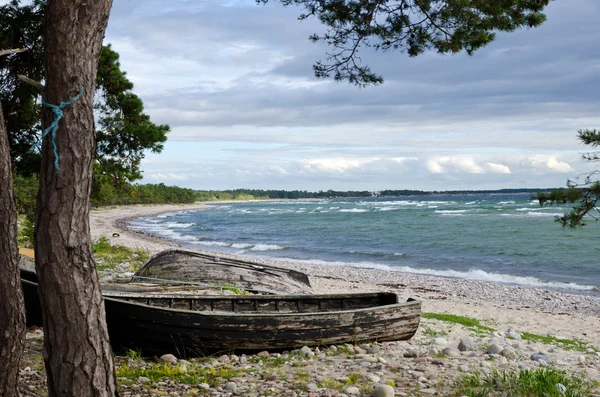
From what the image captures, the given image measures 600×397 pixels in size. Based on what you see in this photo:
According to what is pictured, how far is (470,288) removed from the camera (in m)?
18.8

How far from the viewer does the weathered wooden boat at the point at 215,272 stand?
452 inches

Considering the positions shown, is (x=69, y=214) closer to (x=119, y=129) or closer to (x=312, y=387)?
(x=312, y=387)

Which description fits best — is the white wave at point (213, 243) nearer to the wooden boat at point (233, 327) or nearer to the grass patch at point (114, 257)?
the grass patch at point (114, 257)

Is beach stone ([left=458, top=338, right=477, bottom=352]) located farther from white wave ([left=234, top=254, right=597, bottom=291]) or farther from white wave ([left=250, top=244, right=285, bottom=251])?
white wave ([left=250, top=244, right=285, bottom=251])

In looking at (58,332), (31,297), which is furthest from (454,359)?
(31,297)

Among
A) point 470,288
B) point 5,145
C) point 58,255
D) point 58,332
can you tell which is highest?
point 5,145

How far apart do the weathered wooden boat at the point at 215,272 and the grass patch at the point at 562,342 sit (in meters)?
4.60

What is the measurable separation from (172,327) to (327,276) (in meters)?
14.2

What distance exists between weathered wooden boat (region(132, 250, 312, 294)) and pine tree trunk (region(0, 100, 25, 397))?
648 centimetres

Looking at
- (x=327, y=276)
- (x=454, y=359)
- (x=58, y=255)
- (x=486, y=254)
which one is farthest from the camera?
(x=486, y=254)

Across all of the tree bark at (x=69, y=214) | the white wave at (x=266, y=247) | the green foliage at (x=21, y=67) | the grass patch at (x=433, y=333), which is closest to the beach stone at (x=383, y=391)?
the tree bark at (x=69, y=214)

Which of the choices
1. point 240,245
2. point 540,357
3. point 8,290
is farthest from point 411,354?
point 240,245

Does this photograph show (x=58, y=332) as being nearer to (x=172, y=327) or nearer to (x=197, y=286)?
(x=172, y=327)

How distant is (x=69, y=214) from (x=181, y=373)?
3102 mm
